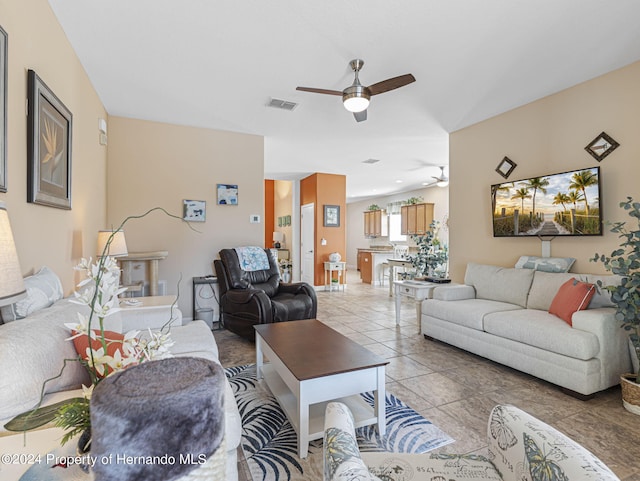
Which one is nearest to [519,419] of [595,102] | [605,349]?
[605,349]

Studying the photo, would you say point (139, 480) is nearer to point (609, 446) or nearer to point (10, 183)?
point (10, 183)

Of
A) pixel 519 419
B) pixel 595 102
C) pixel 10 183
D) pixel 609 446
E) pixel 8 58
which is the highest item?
pixel 595 102

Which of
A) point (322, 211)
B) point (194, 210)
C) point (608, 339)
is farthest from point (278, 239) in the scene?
point (608, 339)

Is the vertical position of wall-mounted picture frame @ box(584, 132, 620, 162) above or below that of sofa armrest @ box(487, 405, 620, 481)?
above

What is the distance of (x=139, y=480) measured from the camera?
1.20 ft

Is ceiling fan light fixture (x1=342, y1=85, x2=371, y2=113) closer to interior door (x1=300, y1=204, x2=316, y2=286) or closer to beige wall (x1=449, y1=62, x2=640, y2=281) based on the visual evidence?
beige wall (x1=449, y1=62, x2=640, y2=281)

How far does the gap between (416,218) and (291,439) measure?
305 inches

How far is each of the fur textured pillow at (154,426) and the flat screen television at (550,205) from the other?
12.2ft

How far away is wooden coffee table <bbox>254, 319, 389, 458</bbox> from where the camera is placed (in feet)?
5.97

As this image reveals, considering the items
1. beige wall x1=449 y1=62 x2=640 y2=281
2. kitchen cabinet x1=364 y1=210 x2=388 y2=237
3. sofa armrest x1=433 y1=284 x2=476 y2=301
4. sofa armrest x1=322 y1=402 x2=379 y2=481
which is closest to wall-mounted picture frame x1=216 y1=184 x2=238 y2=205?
sofa armrest x1=433 y1=284 x2=476 y2=301

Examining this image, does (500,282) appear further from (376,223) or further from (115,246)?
(376,223)

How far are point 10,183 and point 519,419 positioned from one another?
7.71 ft

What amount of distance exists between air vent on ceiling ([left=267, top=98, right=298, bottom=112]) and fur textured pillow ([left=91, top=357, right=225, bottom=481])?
142 inches

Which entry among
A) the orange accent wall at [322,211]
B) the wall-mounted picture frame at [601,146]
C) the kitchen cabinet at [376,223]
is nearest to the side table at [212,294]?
the orange accent wall at [322,211]
